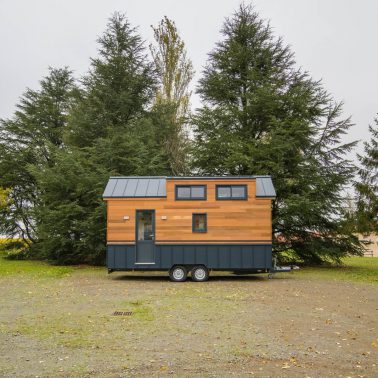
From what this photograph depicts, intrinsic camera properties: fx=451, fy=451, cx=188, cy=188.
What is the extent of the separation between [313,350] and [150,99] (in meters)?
22.6

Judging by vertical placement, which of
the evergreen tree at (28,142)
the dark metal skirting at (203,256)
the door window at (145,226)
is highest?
the evergreen tree at (28,142)

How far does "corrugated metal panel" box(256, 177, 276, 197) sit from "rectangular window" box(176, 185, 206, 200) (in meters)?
2.11

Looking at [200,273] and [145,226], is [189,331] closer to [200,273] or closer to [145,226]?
[200,273]

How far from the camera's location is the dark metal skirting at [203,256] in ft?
55.0

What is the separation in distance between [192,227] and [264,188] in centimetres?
324

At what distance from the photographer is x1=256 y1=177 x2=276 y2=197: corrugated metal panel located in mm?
17206

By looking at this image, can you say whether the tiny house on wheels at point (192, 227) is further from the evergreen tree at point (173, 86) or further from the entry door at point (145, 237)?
the evergreen tree at point (173, 86)

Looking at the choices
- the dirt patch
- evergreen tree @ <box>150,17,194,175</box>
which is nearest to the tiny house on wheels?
the dirt patch

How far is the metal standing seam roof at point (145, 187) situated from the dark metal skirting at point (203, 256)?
203cm

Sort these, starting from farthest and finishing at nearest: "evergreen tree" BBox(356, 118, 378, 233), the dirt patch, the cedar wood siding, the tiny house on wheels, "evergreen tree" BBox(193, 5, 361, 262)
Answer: "evergreen tree" BBox(193, 5, 361, 262) → "evergreen tree" BBox(356, 118, 378, 233) → the cedar wood siding → the tiny house on wheels → the dirt patch

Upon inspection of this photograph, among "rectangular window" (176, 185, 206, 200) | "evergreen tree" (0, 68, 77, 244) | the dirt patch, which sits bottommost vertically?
the dirt patch

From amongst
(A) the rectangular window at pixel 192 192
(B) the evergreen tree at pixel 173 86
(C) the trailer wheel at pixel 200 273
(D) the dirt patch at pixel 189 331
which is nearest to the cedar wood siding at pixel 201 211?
(A) the rectangular window at pixel 192 192

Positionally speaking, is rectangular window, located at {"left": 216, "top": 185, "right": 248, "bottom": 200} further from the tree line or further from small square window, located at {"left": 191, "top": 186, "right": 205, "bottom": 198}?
the tree line

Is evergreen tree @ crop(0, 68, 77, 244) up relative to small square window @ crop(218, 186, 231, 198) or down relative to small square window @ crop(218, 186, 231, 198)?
up
